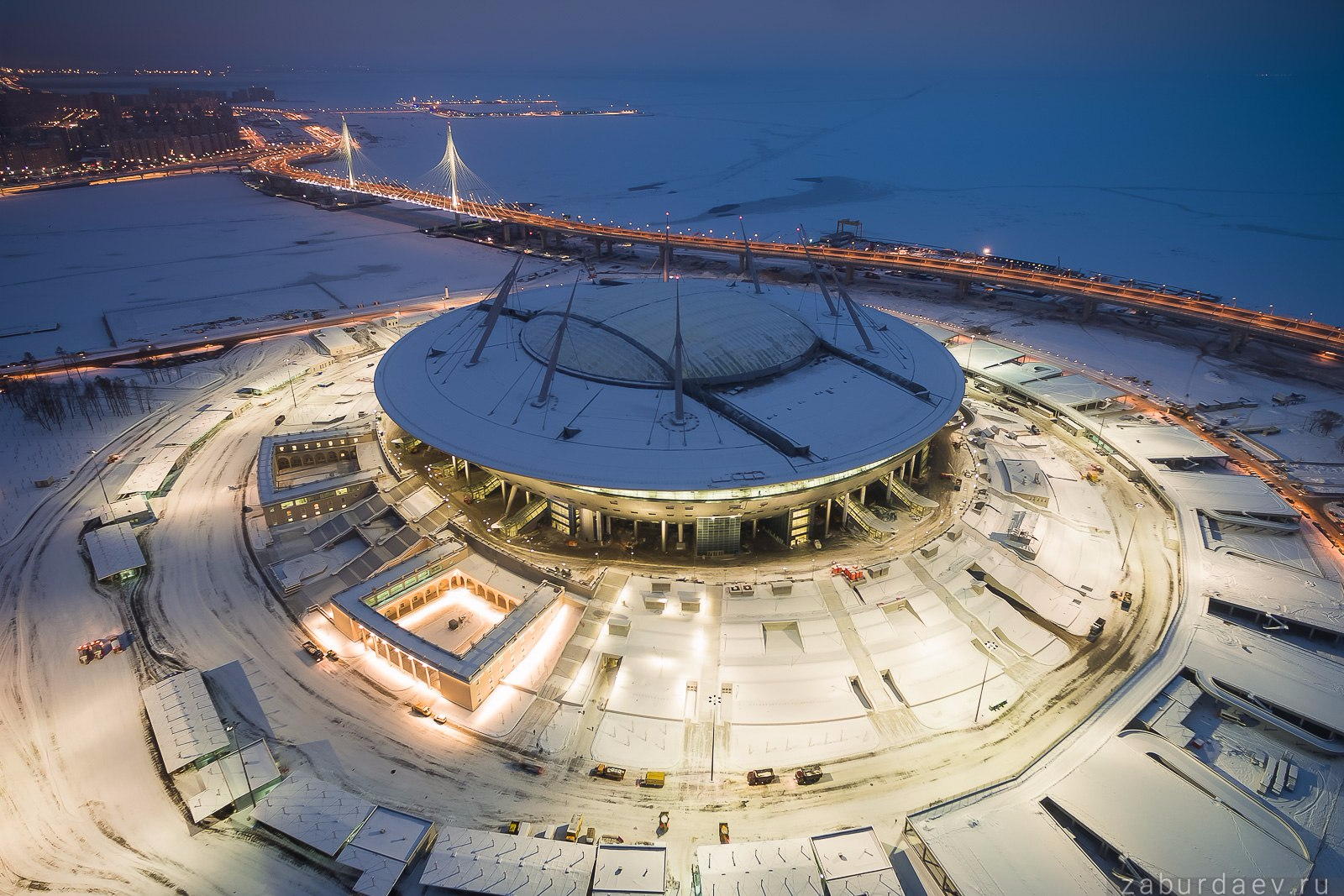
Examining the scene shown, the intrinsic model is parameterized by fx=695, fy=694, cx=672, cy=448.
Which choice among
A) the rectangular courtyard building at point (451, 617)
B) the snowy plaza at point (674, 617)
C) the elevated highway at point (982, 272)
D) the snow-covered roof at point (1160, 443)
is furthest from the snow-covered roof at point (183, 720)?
the elevated highway at point (982, 272)

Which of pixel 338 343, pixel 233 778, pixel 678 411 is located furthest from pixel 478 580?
pixel 338 343

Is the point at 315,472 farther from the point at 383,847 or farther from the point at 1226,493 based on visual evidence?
the point at 1226,493

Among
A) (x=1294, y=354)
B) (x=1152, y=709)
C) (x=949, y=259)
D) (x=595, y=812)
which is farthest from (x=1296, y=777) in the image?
(x=949, y=259)

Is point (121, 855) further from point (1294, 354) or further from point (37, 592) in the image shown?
point (1294, 354)

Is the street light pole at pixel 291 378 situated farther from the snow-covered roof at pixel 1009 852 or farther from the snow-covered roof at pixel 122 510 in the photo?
the snow-covered roof at pixel 1009 852

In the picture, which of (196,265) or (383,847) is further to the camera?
(196,265)

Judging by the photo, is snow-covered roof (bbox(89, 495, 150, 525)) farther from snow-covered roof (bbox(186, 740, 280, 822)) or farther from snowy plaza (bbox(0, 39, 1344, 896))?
snow-covered roof (bbox(186, 740, 280, 822))
